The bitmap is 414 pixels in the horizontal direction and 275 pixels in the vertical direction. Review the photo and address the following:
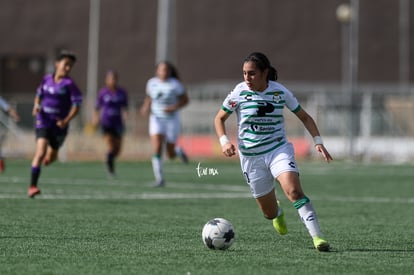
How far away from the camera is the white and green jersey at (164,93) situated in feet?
69.8

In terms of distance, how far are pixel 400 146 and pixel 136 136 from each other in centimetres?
928

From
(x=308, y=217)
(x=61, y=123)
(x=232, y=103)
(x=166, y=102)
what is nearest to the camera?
(x=308, y=217)

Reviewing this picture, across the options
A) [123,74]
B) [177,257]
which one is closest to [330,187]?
[177,257]

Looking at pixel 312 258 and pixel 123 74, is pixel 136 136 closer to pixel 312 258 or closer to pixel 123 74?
pixel 123 74

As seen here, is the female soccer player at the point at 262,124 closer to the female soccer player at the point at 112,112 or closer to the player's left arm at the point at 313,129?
the player's left arm at the point at 313,129

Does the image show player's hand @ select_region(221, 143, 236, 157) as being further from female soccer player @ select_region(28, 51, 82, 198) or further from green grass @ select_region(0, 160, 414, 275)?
female soccer player @ select_region(28, 51, 82, 198)

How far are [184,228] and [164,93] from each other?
954 cm

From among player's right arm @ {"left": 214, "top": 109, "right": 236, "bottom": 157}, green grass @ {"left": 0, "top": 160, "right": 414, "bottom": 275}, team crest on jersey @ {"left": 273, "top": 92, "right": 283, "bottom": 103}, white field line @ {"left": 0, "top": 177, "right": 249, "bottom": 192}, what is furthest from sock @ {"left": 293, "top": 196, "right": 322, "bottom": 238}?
white field line @ {"left": 0, "top": 177, "right": 249, "bottom": 192}

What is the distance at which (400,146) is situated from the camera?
117 ft

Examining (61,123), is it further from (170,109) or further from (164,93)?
(164,93)

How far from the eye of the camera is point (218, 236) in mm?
9750

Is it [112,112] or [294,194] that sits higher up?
[112,112]

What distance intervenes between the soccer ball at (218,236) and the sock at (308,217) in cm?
70

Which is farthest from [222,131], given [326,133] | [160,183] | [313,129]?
[326,133]
